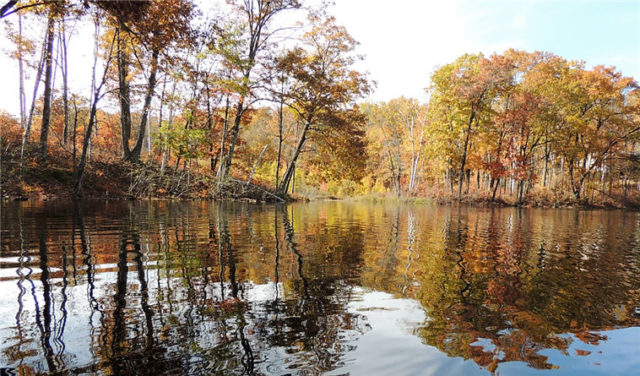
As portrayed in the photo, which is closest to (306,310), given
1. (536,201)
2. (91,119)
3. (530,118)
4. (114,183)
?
(91,119)

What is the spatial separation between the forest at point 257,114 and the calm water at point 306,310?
346 inches

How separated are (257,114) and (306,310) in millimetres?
25289

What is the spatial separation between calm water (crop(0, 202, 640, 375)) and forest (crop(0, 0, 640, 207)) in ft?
28.8

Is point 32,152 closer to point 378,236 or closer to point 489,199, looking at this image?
point 378,236

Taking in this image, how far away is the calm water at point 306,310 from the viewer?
2266 millimetres

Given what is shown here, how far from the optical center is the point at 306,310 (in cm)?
318

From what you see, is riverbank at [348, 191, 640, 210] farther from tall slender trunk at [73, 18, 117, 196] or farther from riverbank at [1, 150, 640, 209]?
tall slender trunk at [73, 18, 117, 196]

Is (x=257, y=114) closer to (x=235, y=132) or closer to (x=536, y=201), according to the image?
(x=235, y=132)

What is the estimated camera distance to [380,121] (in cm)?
4378

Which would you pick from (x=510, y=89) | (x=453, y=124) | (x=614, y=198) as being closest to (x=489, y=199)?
(x=453, y=124)

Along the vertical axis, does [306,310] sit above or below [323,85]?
below

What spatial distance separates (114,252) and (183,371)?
4196 millimetres

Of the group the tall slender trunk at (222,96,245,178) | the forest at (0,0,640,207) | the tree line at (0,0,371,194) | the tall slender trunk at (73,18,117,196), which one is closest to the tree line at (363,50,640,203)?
the forest at (0,0,640,207)

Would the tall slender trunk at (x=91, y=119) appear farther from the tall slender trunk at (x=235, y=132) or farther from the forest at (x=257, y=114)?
the tall slender trunk at (x=235, y=132)
